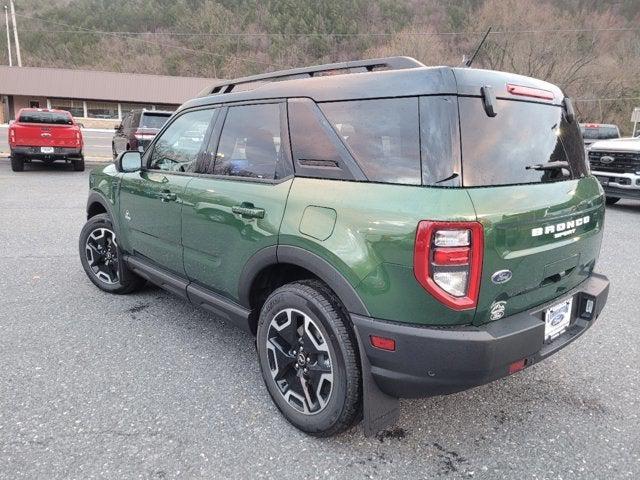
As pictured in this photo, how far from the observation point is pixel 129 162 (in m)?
3.85

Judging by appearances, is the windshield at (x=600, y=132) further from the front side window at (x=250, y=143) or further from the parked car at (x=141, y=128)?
the front side window at (x=250, y=143)

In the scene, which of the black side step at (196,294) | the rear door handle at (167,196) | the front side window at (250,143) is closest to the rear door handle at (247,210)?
the front side window at (250,143)

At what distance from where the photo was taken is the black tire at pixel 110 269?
13.9ft

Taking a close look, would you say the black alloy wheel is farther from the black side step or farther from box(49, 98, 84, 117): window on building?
box(49, 98, 84, 117): window on building

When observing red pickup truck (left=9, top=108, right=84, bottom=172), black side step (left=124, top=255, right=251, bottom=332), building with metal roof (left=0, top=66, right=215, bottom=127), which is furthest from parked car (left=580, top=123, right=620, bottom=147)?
building with metal roof (left=0, top=66, right=215, bottom=127)

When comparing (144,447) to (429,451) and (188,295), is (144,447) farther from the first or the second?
(429,451)

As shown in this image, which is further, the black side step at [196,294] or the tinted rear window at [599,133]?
the tinted rear window at [599,133]

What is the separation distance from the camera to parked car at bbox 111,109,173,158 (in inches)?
510

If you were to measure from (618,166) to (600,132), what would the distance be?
7.98 metres

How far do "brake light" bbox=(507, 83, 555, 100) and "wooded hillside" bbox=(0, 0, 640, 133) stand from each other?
4374 cm

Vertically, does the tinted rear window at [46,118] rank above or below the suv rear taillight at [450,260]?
above

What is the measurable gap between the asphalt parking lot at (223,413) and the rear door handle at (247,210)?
108 centimetres

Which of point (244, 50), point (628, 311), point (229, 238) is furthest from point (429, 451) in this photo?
point (244, 50)

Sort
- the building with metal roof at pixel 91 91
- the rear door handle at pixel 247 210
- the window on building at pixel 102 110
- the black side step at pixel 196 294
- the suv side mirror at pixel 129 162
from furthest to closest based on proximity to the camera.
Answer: the window on building at pixel 102 110 → the building with metal roof at pixel 91 91 → the suv side mirror at pixel 129 162 → the black side step at pixel 196 294 → the rear door handle at pixel 247 210
